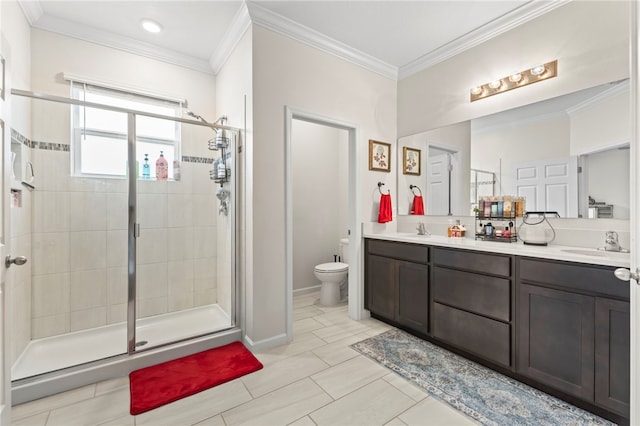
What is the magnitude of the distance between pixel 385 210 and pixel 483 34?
5.87ft

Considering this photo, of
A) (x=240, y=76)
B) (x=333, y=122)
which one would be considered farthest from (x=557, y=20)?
(x=240, y=76)

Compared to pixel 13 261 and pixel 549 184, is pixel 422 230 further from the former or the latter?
pixel 13 261

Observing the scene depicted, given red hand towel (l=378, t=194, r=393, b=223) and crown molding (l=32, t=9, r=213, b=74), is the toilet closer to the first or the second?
red hand towel (l=378, t=194, r=393, b=223)

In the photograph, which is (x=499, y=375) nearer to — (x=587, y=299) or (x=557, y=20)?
(x=587, y=299)

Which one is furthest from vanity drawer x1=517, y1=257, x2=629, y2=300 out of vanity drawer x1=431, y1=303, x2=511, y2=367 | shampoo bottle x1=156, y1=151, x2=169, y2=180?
shampoo bottle x1=156, y1=151, x2=169, y2=180

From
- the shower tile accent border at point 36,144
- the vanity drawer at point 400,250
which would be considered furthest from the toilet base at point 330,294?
the shower tile accent border at point 36,144

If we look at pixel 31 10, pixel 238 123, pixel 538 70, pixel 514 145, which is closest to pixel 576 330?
pixel 514 145

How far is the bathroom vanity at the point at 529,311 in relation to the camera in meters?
1.54

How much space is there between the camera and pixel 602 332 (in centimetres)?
156

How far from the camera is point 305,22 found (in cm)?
247

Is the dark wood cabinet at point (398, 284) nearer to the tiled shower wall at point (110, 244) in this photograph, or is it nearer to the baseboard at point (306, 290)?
the baseboard at point (306, 290)

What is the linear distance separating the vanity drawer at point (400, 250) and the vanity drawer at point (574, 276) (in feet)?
2.38

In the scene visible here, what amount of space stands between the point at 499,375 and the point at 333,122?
8.00ft

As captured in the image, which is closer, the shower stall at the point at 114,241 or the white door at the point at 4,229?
the white door at the point at 4,229
